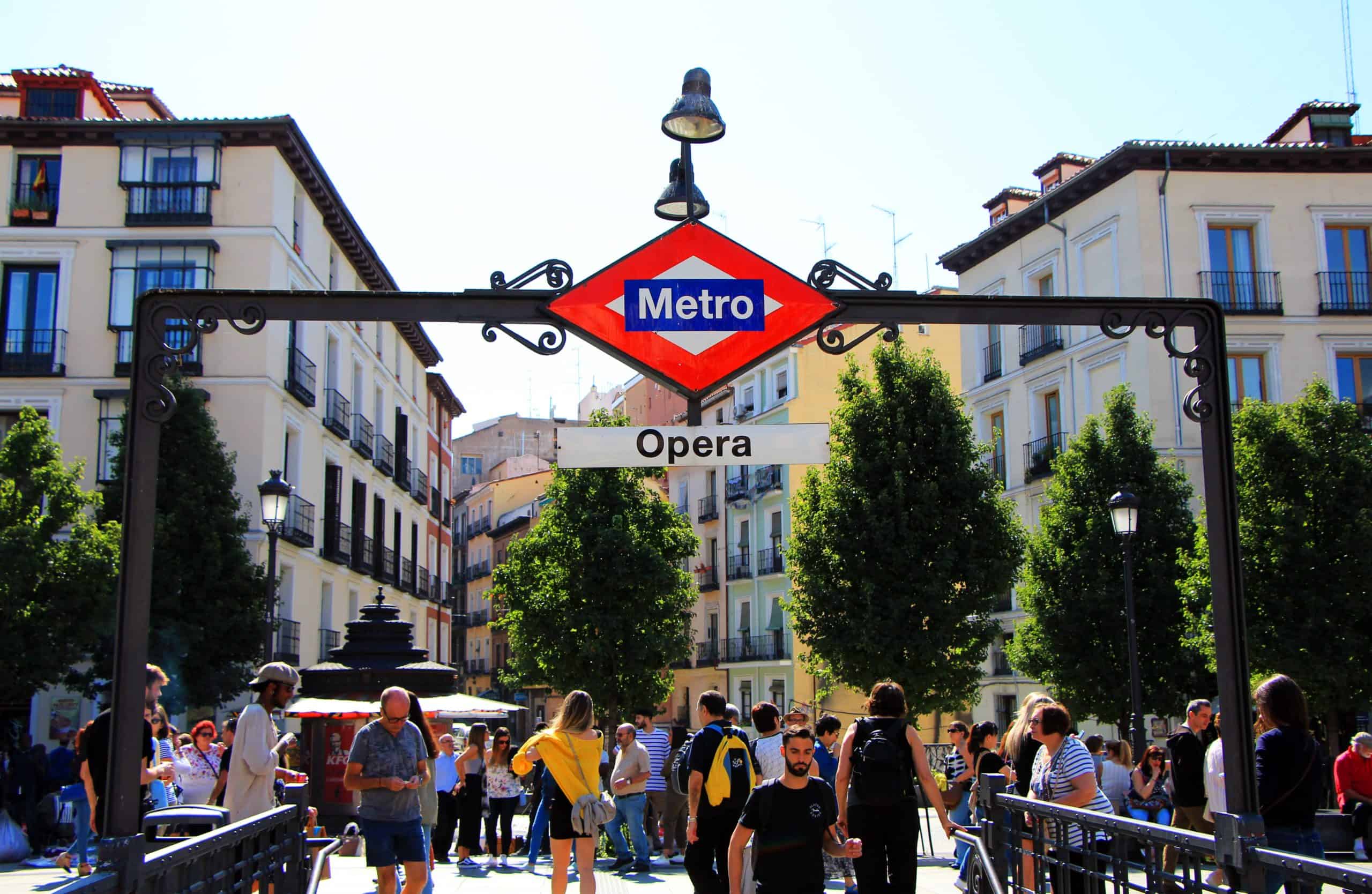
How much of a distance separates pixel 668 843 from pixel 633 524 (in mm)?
21048

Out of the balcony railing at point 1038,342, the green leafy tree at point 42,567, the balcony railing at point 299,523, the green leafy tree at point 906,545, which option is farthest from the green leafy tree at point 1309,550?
the balcony railing at point 299,523

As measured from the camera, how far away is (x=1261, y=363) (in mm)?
33844

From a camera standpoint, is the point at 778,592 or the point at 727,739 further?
the point at 778,592

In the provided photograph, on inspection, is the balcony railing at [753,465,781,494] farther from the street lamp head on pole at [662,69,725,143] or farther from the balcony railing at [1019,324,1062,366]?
the street lamp head on pole at [662,69,725,143]

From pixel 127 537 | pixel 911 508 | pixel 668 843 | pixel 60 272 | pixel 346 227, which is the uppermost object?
pixel 346 227

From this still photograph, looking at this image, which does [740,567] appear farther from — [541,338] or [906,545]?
[541,338]

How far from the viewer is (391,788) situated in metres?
8.55

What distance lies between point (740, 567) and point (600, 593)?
61.4 feet

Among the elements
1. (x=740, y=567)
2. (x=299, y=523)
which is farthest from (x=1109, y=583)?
(x=740, y=567)

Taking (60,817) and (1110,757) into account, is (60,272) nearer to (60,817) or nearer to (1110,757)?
(60,817)

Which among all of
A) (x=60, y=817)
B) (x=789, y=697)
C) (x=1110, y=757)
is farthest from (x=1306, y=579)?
(x=789, y=697)

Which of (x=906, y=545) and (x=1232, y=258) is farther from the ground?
(x=1232, y=258)

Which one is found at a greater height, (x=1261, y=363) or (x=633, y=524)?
(x=1261, y=363)

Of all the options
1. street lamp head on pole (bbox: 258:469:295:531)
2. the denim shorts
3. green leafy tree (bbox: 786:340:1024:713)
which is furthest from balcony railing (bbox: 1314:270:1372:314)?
the denim shorts
